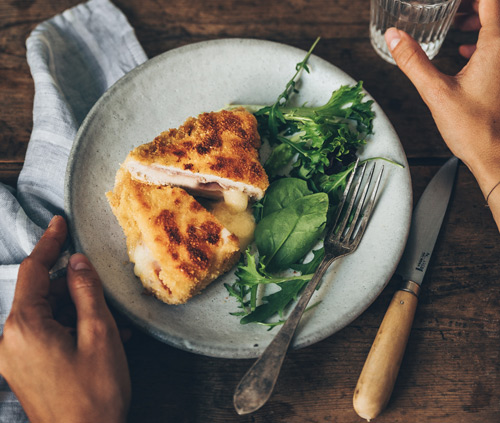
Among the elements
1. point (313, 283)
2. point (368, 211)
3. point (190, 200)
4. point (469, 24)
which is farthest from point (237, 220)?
point (469, 24)

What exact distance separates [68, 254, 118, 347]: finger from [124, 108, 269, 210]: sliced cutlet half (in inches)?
18.9

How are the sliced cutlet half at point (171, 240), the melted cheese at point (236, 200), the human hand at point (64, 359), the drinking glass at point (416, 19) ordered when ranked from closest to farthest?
1. the human hand at point (64, 359)
2. the sliced cutlet half at point (171, 240)
3. the melted cheese at point (236, 200)
4. the drinking glass at point (416, 19)

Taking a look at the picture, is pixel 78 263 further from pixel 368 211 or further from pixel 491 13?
pixel 491 13

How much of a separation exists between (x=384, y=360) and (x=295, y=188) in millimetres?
770

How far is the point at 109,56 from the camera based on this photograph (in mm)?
2461

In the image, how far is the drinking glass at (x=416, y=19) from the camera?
224cm

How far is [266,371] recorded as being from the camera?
1.58 metres

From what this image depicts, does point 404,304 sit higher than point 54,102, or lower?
lower

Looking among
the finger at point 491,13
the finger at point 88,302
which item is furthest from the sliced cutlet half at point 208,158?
the finger at point 491,13

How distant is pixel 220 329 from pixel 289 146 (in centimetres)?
87

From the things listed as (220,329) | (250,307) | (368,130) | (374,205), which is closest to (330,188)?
(374,205)

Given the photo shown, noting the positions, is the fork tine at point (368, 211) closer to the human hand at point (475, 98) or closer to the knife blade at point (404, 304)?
the knife blade at point (404, 304)

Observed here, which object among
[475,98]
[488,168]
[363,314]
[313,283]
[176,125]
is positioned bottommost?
[363,314]

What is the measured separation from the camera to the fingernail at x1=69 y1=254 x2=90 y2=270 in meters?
1.70
